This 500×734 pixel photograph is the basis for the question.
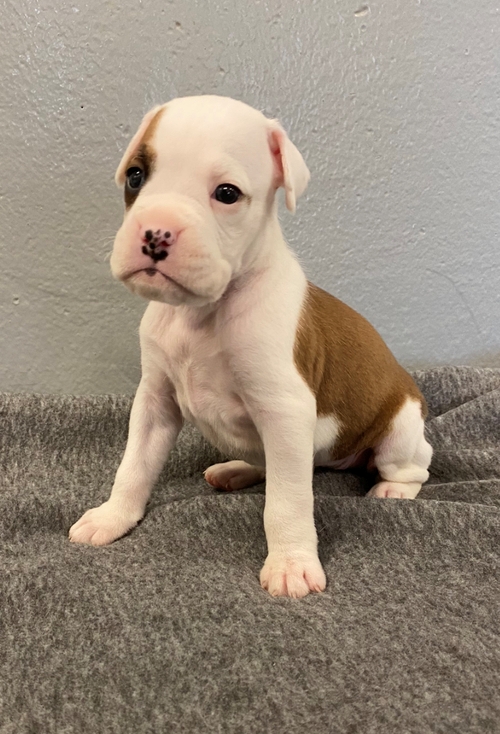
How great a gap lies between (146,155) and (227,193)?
169 millimetres

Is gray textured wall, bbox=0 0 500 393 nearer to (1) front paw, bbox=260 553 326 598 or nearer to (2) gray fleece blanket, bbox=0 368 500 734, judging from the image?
(2) gray fleece blanket, bbox=0 368 500 734

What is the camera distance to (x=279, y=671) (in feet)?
2.93

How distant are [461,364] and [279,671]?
1761 mm

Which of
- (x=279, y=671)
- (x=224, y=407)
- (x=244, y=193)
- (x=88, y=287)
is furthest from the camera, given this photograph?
(x=88, y=287)

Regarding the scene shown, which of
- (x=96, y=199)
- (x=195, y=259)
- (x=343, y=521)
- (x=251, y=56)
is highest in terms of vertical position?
(x=251, y=56)

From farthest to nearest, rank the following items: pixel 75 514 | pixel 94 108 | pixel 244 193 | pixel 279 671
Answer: pixel 94 108
pixel 75 514
pixel 244 193
pixel 279 671

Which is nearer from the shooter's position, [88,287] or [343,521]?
[343,521]

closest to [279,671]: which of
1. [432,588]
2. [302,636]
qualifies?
[302,636]

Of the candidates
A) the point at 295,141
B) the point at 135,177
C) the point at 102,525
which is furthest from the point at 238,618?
the point at 295,141

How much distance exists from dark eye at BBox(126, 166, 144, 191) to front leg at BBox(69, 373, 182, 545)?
1.50 feet

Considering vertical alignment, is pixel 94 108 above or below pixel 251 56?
below

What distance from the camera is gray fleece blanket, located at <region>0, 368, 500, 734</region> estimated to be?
2.68 ft

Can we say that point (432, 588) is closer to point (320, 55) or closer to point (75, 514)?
point (75, 514)

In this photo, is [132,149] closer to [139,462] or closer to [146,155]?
[146,155]
